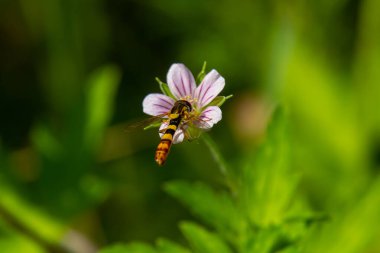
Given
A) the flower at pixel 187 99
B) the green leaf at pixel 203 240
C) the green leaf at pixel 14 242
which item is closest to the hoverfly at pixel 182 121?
the flower at pixel 187 99

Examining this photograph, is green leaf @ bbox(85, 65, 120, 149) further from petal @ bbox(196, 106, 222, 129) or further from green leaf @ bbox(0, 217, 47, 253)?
petal @ bbox(196, 106, 222, 129)

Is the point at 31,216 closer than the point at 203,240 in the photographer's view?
No

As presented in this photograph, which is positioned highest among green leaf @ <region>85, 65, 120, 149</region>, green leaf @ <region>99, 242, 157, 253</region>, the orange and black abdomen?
green leaf @ <region>85, 65, 120, 149</region>

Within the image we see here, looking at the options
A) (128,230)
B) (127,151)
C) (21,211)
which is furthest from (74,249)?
(127,151)

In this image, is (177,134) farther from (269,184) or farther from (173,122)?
(269,184)

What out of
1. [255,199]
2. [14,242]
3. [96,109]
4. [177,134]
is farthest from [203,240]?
[96,109]

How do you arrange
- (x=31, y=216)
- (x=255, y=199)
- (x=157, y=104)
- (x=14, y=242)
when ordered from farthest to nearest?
(x=31, y=216) → (x=14, y=242) → (x=255, y=199) → (x=157, y=104)

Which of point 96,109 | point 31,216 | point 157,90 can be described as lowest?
point 31,216

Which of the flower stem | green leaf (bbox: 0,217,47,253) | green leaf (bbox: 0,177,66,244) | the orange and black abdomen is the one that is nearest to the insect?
the orange and black abdomen

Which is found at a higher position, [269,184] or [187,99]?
[187,99]
